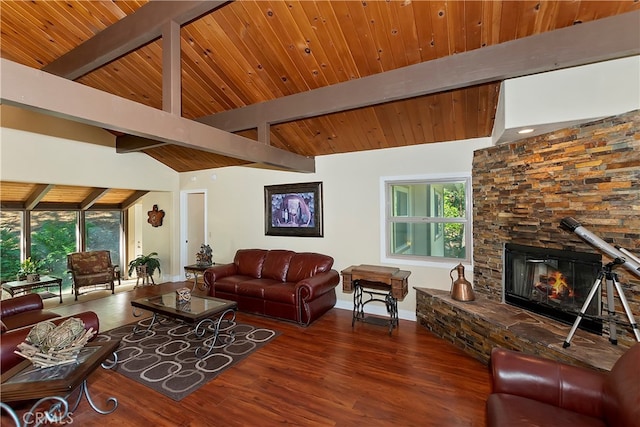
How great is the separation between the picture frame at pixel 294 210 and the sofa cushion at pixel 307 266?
1.54 feet

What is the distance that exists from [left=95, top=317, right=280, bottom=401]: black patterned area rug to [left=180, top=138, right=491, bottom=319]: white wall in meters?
1.74

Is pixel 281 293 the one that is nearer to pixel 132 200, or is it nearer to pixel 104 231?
pixel 132 200

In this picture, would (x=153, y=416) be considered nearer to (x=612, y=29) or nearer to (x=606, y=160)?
(x=606, y=160)

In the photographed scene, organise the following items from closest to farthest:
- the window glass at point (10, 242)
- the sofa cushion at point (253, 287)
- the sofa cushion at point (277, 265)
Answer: the sofa cushion at point (253, 287), the sofa cushion at point (277, 265), the window glass at point (10, 242)

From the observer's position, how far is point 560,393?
1628mm

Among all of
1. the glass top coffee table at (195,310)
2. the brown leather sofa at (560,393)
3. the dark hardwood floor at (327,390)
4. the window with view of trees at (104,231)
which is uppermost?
the window with view of trees at (104,231)

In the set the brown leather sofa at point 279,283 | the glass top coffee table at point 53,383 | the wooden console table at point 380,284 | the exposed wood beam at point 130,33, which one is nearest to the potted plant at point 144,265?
the brown leather sofa at point 279,283

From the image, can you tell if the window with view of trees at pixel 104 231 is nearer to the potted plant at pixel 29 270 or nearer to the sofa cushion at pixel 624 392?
the potted plant at pixel 29 270

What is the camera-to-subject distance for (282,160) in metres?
3.66

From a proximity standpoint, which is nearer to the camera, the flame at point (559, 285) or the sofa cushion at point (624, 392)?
the sofa cushion at point (624, 392)

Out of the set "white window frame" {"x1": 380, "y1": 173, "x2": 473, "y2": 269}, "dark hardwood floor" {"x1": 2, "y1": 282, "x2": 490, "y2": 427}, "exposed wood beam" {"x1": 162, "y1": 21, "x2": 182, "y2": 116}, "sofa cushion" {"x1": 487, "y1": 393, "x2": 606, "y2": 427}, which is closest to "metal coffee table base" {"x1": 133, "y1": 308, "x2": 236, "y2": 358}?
"dark hardwood floor" {"x1": 2, "y1": 282, "x2": 490, "y2": 427}

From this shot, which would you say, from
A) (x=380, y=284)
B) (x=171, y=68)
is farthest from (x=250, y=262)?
(x=171, y=68)

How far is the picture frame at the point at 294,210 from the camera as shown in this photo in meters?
4.79

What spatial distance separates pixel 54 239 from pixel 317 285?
249 inches
